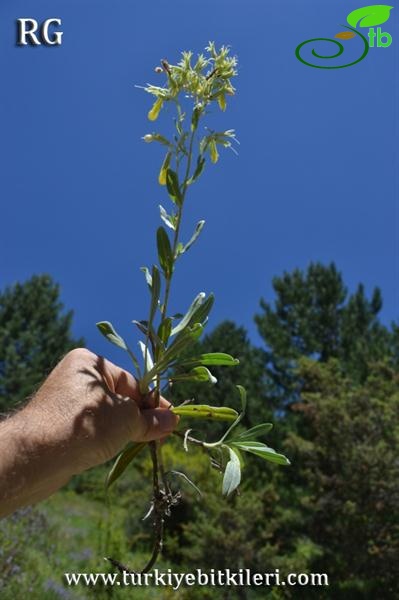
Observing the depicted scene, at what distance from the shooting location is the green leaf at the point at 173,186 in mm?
1488

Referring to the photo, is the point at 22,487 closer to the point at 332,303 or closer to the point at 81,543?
the point at 81,543

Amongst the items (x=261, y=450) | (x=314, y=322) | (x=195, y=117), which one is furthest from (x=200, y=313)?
(x=314, y=322)

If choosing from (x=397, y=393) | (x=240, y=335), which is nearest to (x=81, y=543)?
(x=397, y=393)

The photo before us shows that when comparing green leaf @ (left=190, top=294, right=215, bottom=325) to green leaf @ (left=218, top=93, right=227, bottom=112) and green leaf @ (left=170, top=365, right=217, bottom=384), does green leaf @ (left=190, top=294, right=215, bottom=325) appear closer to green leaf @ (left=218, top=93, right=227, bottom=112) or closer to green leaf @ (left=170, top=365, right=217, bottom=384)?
green leaf @ (left=170, top=365, right=217, bottom=384)

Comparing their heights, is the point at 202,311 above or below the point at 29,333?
below

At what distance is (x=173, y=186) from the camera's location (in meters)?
1.50

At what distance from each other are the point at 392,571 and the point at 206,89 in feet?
36.6

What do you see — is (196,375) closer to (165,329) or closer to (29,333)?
(165,329)

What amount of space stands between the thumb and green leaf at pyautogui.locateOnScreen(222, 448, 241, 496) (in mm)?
148

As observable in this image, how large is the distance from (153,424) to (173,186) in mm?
528

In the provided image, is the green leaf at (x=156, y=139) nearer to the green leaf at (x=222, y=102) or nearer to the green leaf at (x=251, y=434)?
the green leaf at (x=222, y=102)

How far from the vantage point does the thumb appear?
4.62 feet

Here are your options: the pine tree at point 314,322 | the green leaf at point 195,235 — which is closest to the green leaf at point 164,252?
the green leaf at point 195,235

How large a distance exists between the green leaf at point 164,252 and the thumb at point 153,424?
308 mm
